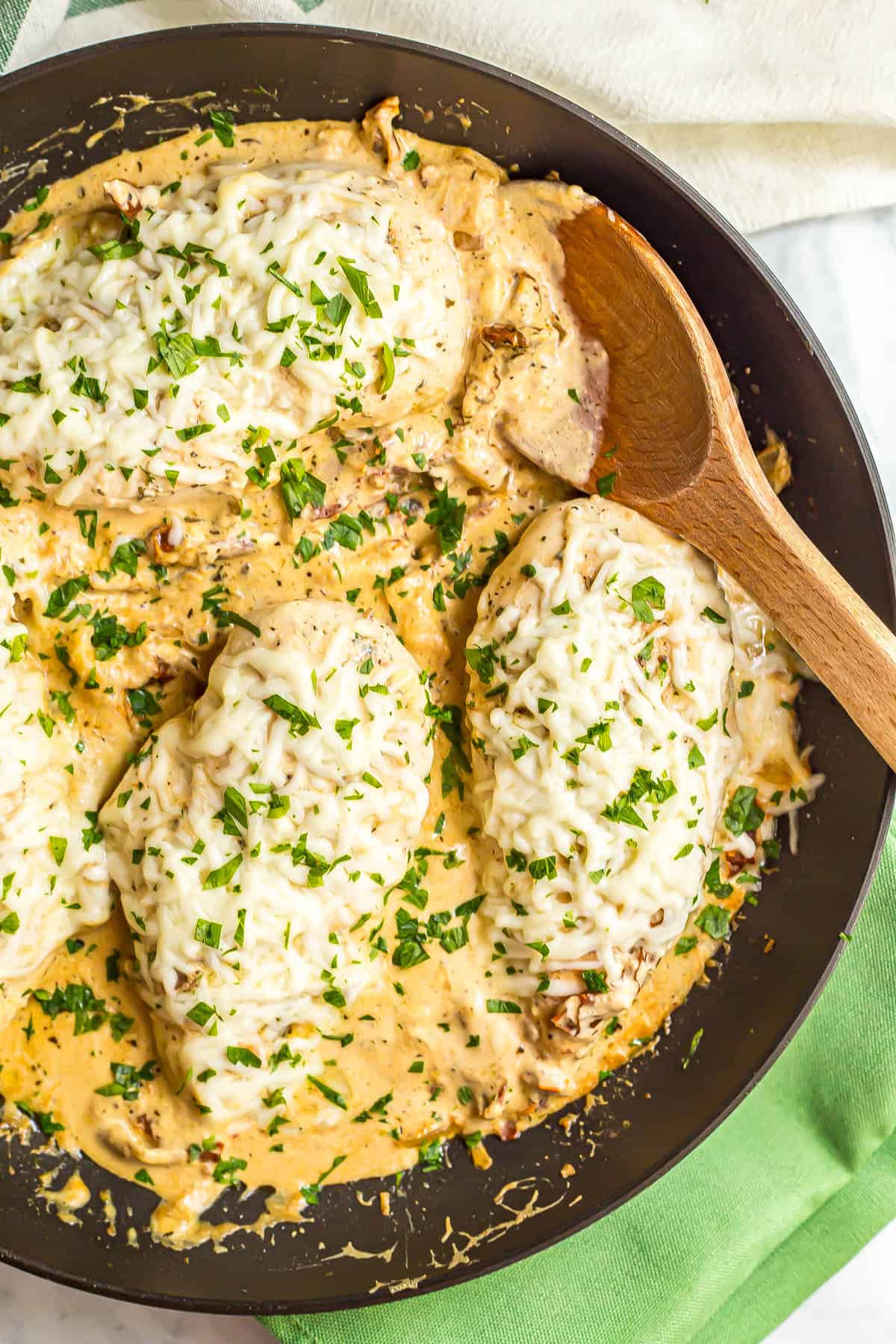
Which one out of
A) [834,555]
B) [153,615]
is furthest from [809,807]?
[153,615]

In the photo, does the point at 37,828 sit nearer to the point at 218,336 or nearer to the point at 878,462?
the point at 218,336

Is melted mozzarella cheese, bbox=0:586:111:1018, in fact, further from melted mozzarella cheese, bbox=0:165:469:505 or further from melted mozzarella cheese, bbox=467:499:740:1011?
melted mozzarella cheese, bbox=467:499:740:1011

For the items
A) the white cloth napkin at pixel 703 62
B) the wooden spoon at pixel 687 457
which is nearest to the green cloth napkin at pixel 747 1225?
the wooden spoon at pixel 687 457

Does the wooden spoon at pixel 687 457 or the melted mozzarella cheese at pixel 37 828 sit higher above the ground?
the wooden spoon at pixel 687 457

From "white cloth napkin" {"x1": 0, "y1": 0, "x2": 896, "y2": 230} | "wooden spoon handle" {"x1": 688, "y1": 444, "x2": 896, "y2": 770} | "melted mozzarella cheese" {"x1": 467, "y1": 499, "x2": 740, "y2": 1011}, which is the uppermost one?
"white cloth napkin" {"x1": 0, "y1": 0, "x2": 896, "y2": 230}

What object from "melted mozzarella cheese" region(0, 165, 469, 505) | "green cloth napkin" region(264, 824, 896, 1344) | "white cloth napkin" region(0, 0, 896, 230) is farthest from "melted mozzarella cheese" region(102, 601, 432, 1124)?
"white cloth napkin" region(0, 0, 896, 230)

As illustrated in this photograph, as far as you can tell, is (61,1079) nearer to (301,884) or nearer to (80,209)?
(301,884)

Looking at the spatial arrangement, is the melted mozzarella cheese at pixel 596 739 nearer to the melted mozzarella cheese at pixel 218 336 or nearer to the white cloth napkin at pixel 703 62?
the melted mozzarella cheese at pixel 218 336
